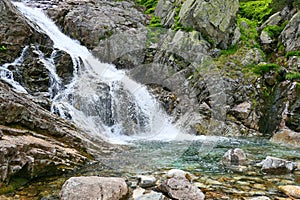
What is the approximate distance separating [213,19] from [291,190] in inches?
547

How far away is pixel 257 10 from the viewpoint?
2036cm

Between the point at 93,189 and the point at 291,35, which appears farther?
the point at 291,35

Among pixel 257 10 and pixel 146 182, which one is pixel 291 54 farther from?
pixel 146 182

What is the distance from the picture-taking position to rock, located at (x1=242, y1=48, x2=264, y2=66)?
48.4ft

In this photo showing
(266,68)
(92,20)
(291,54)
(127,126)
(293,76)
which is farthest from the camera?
(92,20)

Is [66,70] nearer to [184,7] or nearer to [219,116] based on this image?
[219,116]

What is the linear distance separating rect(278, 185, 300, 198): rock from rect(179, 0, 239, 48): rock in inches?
510

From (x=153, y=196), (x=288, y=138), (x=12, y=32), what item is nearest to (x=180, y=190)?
(x=153, y=196)

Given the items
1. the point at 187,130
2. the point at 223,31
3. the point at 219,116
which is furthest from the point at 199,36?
the point at 187,130

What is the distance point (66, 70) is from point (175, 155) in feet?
26.0

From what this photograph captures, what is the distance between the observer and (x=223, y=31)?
1633 centimetres

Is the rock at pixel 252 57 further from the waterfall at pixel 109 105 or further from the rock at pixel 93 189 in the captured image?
the rock at pixel 93 189

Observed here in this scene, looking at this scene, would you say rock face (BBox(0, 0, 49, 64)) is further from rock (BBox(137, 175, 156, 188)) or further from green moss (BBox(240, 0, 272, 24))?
green moss (BBox(240, 0, 272, 24))

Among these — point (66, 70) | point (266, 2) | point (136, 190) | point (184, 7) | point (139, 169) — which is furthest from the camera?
point (266, 2)
